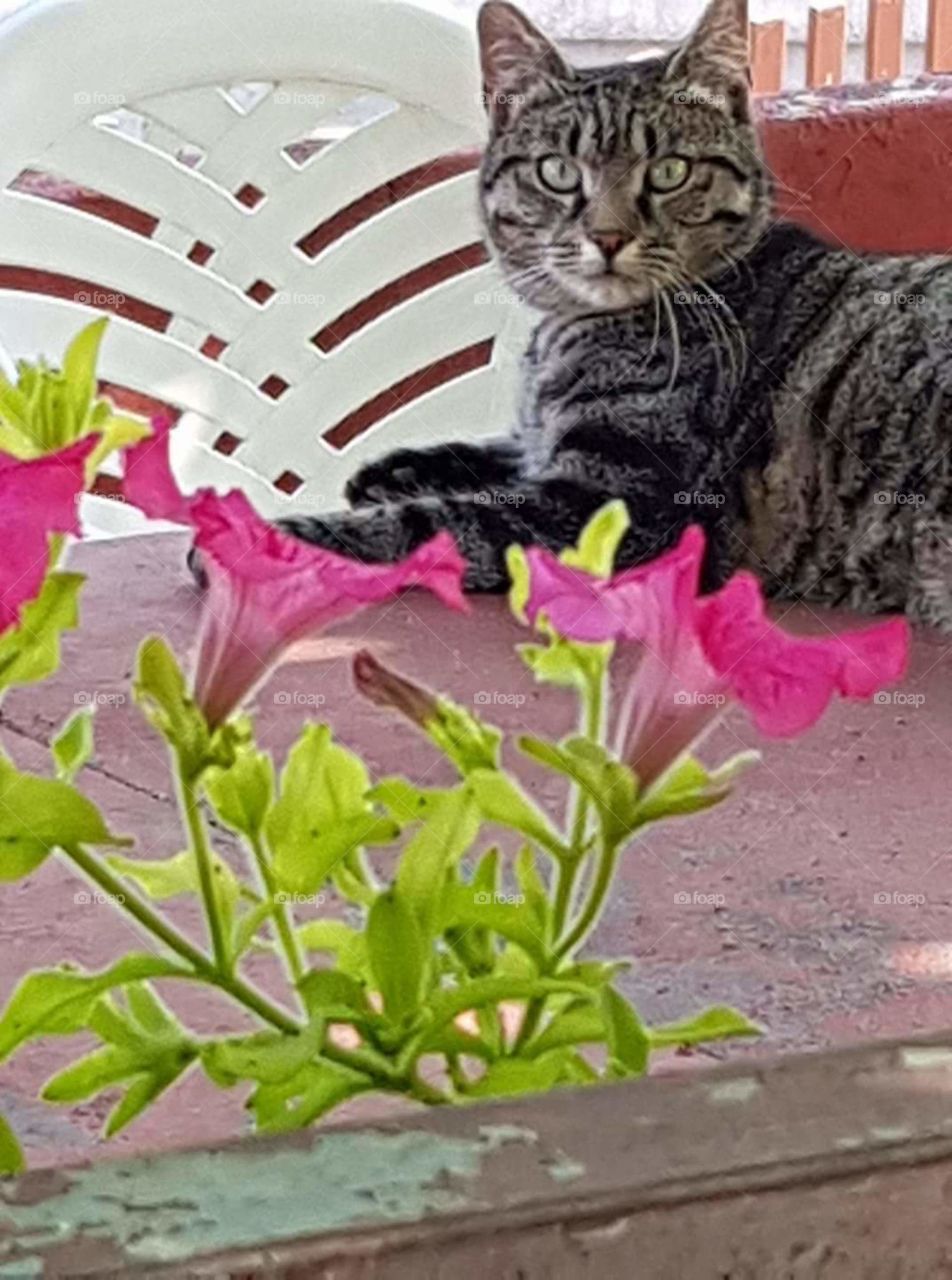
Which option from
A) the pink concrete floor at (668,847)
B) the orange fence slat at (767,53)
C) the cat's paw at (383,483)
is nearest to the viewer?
the pink concrete floor at (668,847)

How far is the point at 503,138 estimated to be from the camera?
1.33 m

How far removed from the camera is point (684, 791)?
1.34 ft

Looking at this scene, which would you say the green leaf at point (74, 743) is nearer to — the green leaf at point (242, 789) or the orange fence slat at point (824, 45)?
the green leaf at point (242, 789)

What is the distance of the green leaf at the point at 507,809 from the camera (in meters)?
0.41

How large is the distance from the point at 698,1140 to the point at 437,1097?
0.21 feet

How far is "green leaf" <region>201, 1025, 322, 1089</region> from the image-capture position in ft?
1.23

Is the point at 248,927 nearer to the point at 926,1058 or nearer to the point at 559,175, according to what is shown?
the point at 926,1058

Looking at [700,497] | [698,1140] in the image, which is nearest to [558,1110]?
[698,1140]

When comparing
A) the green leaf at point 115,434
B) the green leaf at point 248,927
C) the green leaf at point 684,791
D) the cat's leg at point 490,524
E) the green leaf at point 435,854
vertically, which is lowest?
the cat's leg at point 490,524

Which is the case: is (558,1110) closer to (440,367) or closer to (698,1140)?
(698,1140)

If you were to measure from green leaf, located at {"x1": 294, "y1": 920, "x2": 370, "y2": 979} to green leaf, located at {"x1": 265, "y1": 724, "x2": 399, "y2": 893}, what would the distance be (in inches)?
0.6

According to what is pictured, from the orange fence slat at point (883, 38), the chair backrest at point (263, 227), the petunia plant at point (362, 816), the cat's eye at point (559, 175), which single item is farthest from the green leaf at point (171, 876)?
the orange fence slat at point (883, 38)

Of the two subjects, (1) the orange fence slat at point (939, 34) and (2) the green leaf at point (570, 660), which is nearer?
(2) the green leaf at point (570, 660)

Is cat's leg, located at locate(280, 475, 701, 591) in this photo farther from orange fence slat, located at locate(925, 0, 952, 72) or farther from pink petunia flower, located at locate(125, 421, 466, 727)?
orange fence slat, located at locate(925, 0, 952, 72)
